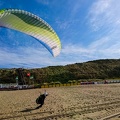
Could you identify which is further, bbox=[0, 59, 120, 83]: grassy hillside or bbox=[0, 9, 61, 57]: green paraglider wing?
bbox=[0, 59, 120, 83]: grassy hillside

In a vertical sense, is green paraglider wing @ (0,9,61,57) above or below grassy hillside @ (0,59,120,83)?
below

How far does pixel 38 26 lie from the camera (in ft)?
42.8

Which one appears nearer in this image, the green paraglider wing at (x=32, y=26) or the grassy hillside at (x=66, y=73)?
the green paraglider wing at (x=32, y=26)

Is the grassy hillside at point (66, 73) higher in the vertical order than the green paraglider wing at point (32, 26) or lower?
higher

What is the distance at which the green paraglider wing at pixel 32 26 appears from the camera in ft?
38.1

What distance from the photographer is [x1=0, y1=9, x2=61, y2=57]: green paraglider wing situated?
11602mm

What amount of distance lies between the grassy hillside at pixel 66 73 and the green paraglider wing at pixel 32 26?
62503mm

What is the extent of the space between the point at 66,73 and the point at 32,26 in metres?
73.6

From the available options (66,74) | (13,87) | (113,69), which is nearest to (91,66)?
(113,69)

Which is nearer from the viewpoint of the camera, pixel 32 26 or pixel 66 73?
pixel 32 26

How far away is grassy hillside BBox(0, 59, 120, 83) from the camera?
79688 mm

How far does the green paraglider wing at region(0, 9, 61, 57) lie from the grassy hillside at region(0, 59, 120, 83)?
205 feet

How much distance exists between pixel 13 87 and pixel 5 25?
35.0 m

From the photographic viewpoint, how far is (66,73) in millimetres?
86188
